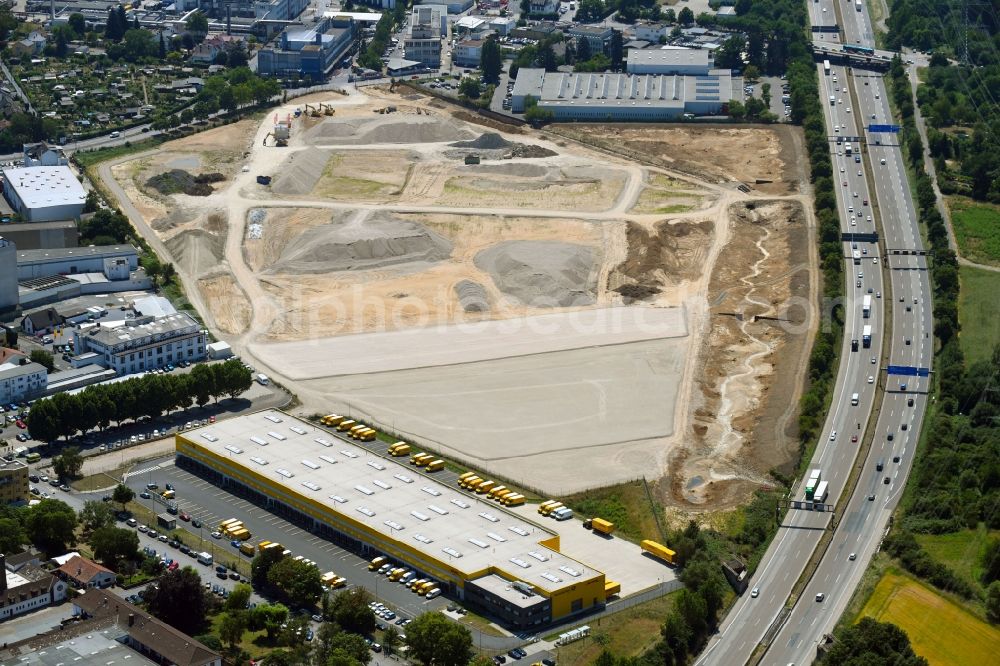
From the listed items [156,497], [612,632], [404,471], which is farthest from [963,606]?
[156,497]

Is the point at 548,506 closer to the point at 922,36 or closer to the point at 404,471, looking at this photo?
the point at 404,471

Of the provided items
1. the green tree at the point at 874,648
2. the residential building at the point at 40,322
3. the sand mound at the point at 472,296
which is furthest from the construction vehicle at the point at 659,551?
the residential building at the point at 40,322

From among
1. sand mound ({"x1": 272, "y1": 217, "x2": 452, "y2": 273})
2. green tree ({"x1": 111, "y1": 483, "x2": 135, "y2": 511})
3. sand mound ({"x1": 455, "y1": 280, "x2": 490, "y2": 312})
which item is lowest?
green tree ({"x1": 111, "y1": 483, "x2": 135, "y2": 511})

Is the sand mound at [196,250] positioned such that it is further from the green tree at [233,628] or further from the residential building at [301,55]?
the green tree at [233,628]

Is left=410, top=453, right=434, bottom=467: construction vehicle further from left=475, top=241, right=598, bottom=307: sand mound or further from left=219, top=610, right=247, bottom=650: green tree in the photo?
left=475, top=241, right=598, bottom=307: sand mound

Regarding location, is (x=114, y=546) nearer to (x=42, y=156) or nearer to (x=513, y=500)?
(x=513, y=500)

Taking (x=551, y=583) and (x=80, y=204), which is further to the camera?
(x=80, y=204)

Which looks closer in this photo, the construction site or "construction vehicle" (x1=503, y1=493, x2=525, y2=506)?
"construction vehicle" (x1=503, y1=493, x2=525, y2=506)

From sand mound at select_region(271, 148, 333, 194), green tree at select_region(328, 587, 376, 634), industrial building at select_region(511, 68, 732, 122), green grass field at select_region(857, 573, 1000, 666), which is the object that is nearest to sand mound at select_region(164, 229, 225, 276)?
sand mound at select_region(271, 148, 333, 194)
